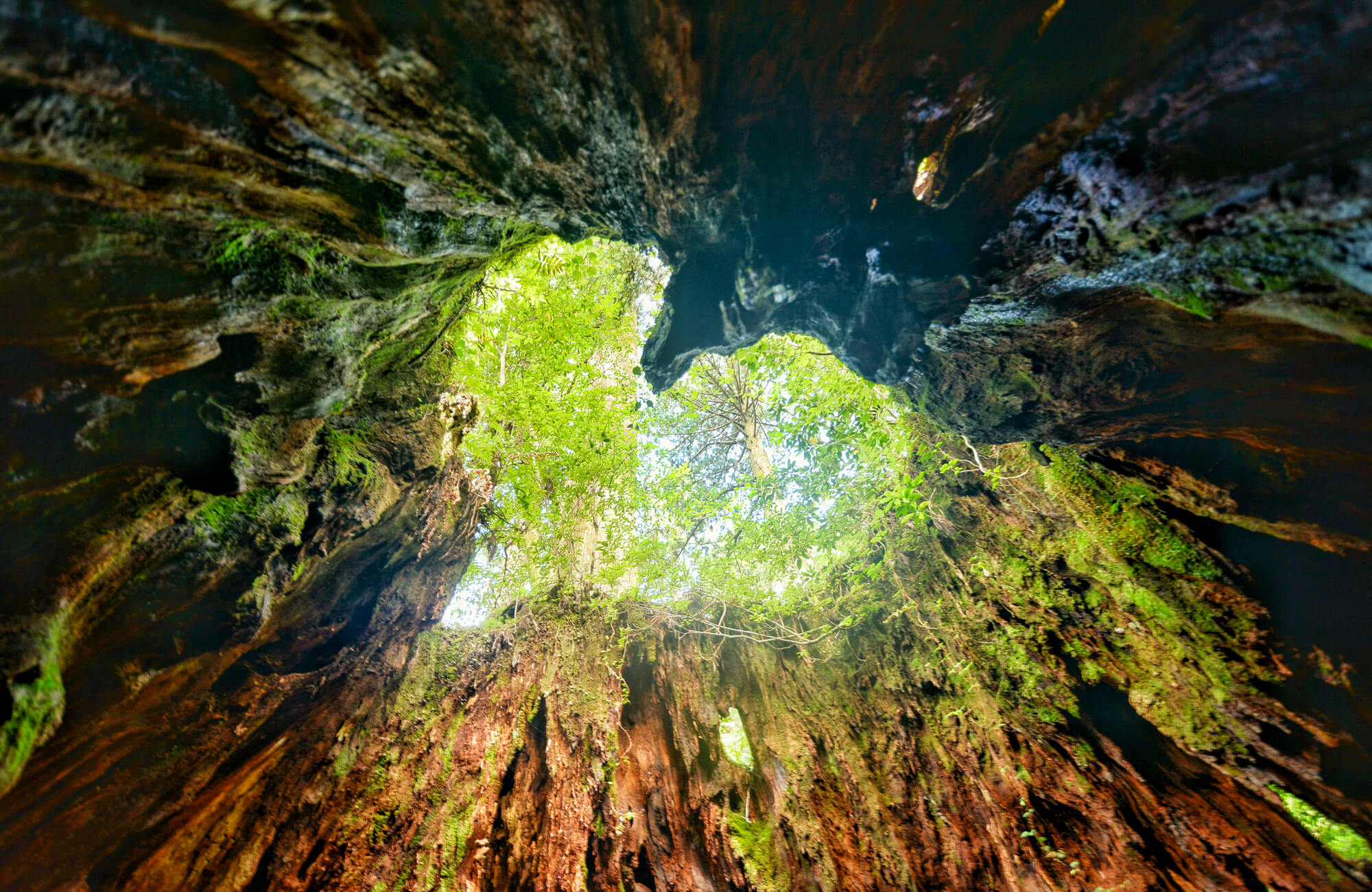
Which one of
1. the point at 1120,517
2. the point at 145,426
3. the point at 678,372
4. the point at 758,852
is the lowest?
the point at 758,852

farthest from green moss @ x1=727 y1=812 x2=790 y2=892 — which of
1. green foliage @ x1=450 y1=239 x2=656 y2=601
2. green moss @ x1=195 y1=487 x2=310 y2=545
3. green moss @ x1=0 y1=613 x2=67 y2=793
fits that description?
green moss @ x1=0 y1=613 x2=67 y2=793

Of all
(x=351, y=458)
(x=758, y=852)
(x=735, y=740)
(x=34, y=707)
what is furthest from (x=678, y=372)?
(x=758, y=852)

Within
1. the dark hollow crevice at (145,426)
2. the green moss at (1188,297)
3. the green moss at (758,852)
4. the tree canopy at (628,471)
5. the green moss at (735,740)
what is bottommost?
the green moss at (735,740)

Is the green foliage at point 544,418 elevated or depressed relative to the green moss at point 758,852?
elevated

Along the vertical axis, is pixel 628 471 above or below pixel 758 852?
above

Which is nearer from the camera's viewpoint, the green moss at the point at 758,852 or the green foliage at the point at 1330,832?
the green foliage at the point at 1330,832

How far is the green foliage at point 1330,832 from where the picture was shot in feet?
10.8

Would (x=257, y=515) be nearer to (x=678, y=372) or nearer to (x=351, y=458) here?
(x=351, y=458)

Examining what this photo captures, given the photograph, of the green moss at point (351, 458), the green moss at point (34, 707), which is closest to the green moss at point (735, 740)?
the green moss at point (351, 458)

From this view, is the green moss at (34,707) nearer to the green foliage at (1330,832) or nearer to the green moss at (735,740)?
the green moss at (735,740)

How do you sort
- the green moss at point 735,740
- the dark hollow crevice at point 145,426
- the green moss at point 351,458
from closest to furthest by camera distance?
1. the dark hollow crevice at point 145,426
2. the green moss at point 351,458
3. the green moss at point 735,740

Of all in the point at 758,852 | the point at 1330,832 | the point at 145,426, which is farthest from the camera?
the point at 758,852

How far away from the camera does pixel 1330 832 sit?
3410 millimetres

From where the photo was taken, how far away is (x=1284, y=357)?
Answer: 245cm
